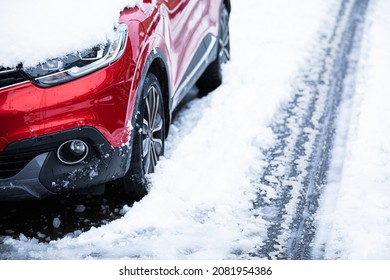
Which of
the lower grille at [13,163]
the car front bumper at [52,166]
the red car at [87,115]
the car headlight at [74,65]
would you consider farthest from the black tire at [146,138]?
the lower grille at [13,163]

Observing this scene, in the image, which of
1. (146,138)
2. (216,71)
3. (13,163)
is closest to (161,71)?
(146,138)

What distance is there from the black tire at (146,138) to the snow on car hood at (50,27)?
1.59 feet

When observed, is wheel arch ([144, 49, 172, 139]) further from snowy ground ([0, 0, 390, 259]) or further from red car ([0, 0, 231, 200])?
snowy ground ([0, 0, 390, 259])

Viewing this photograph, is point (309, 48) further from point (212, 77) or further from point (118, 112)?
point (118, 112)

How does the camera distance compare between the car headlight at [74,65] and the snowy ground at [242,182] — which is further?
the snowy ground at [242,182]

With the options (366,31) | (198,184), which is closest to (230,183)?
(198,184)

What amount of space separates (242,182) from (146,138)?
0.69m

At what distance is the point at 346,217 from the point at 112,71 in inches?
60.2

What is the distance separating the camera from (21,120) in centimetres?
325

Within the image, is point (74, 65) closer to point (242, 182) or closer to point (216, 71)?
point (242, 182)

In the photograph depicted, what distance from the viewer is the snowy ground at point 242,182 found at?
11.8ft

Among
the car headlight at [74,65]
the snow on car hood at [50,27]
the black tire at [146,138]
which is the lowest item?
the black tire at [146,138]

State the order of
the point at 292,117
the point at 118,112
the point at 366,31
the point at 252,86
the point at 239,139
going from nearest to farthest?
the point at 118,112 < the point at 239,139 < the point at 292,117 < the point at 252,86 < the point at 366,31

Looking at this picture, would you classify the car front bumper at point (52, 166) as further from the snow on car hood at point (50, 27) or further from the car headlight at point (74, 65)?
the snow on car hood at point (50, 27)
